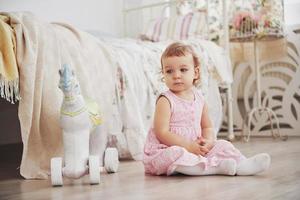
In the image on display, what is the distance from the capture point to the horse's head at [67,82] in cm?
168

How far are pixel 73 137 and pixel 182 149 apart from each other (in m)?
0.35

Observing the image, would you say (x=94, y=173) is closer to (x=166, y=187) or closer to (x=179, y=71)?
(x=166, y=187)

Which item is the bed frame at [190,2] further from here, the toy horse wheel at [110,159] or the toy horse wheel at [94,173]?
the toy horse wheel at [94,173]

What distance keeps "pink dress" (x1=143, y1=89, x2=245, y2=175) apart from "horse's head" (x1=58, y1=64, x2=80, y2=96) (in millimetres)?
345

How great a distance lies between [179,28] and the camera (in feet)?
11.6

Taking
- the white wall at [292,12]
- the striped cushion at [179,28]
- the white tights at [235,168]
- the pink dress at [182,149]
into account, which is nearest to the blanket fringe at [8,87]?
the pink dress at [182,149]

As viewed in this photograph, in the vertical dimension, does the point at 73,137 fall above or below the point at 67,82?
below

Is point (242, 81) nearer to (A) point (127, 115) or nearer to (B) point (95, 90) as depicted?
(A) point (127, 115)

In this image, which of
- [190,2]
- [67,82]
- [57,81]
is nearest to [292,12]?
[190,2]

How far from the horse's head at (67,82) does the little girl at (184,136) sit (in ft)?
1.10

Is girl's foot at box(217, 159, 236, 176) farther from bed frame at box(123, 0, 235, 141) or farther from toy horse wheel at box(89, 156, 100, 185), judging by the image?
bed frame at box(123, 0, 235, 141)

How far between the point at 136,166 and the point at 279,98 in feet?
5.29

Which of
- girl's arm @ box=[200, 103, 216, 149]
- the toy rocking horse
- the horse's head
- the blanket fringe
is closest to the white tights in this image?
girl's arm @ box=[200, 103, 216, 149]

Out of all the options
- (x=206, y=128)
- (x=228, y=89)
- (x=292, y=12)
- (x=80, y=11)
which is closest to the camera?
(x=206, y=128)
